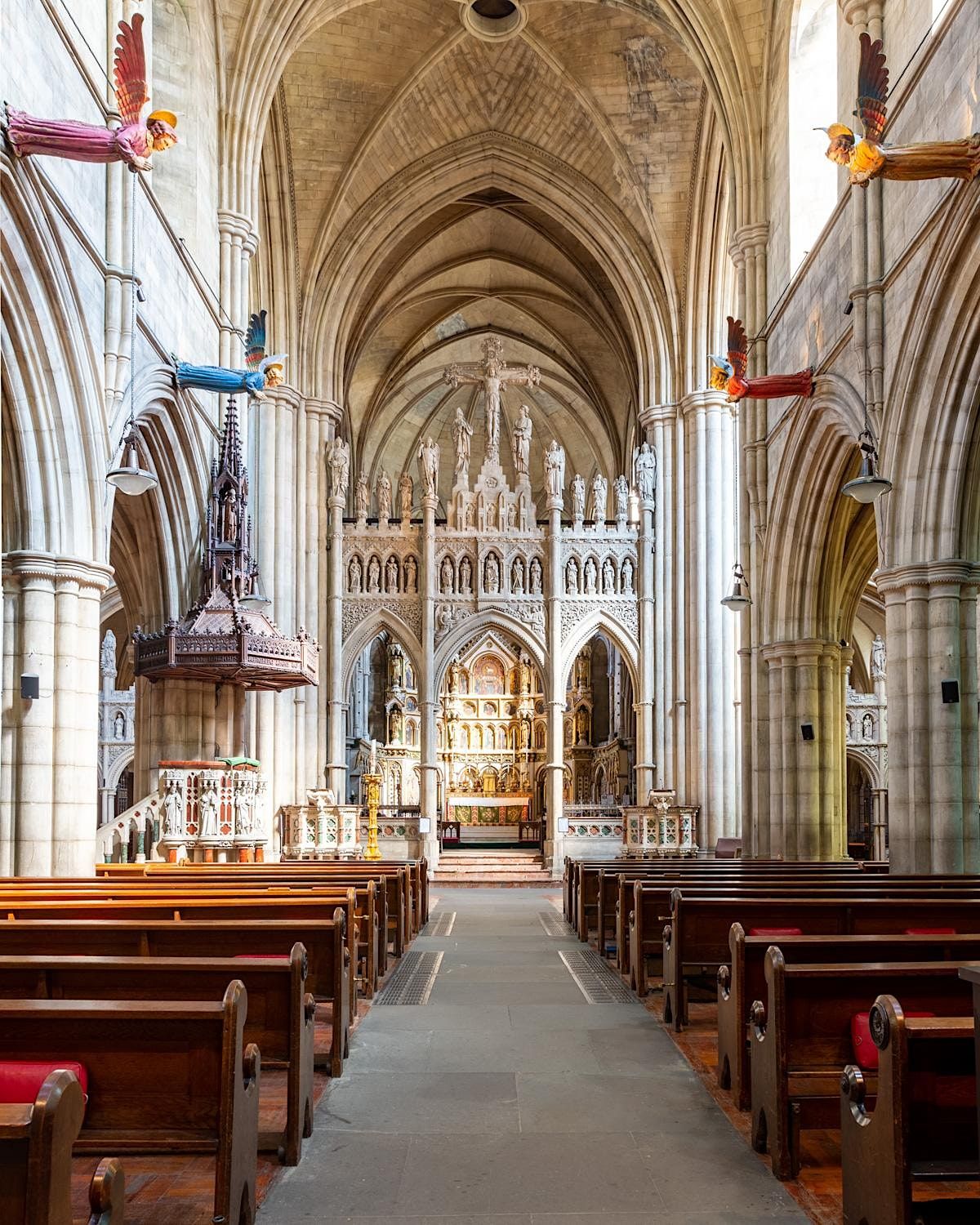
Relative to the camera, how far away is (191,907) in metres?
6.20

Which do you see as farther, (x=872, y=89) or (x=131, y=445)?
(x=131, y=445)

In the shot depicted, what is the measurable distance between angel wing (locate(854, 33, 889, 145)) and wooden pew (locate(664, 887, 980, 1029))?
6.74 metres

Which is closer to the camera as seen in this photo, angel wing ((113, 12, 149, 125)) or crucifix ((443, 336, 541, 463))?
angel wing ((113, 12, 149, 125))

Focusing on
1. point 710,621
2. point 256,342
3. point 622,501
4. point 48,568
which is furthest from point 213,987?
point 622,501

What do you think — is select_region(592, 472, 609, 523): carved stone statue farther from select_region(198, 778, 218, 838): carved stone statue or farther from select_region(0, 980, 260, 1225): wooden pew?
select_region(0, 980, 260, 1225): wooden pew

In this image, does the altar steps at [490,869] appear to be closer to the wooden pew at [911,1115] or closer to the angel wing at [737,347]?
the angel wing at [737,347]

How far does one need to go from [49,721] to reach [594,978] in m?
5.22

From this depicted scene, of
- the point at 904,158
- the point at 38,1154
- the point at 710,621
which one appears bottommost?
the point at 38,1154

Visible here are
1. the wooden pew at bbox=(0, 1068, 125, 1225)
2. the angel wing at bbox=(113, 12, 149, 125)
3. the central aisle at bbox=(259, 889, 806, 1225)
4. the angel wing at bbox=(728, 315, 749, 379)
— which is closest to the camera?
the wooden pew at bbox=(0, 1068, 125, 1225)

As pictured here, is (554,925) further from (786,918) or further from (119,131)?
(119,131)

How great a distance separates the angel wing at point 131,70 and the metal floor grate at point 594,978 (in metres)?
8.23

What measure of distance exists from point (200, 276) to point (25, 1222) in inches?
578

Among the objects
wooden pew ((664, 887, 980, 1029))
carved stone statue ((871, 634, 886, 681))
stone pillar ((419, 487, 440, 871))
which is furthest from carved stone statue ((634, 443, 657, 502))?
wooden pew ((664, 887, 980, 1029))

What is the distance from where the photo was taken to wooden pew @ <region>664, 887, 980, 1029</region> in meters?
6.50
